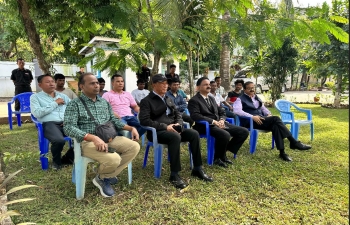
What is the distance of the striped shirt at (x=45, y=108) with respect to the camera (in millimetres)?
3725

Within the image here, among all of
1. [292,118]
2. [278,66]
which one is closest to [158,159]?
[292,118]

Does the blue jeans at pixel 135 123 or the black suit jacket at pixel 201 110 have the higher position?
the black suit jacket at pixel 201 110

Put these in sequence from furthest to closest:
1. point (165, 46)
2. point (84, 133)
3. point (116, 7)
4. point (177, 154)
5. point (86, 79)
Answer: point (165, 46)
point (116, 7)
point (177, 154)
point (86, 79)
point (84, 133)

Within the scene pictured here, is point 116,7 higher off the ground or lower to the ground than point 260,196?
higher

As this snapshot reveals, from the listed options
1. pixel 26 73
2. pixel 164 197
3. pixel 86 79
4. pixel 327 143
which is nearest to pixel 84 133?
pixel 86 79

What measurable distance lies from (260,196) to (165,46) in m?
2.48

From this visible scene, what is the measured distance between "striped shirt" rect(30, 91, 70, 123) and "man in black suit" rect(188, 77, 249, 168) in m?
2.01

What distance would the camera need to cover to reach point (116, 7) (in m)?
3.74

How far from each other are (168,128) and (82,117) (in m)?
1.10

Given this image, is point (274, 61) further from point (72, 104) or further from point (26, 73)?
point (72, 104)

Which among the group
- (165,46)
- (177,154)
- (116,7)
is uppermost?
(116,7)

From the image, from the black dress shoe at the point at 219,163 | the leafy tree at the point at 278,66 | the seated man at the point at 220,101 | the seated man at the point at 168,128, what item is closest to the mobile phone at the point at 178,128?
the seated man at the point at 168,128

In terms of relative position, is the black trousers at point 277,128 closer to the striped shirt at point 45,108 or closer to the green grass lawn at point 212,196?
the green grass lawn at point 212,196

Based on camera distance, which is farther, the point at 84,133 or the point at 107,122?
the point at 107,122
